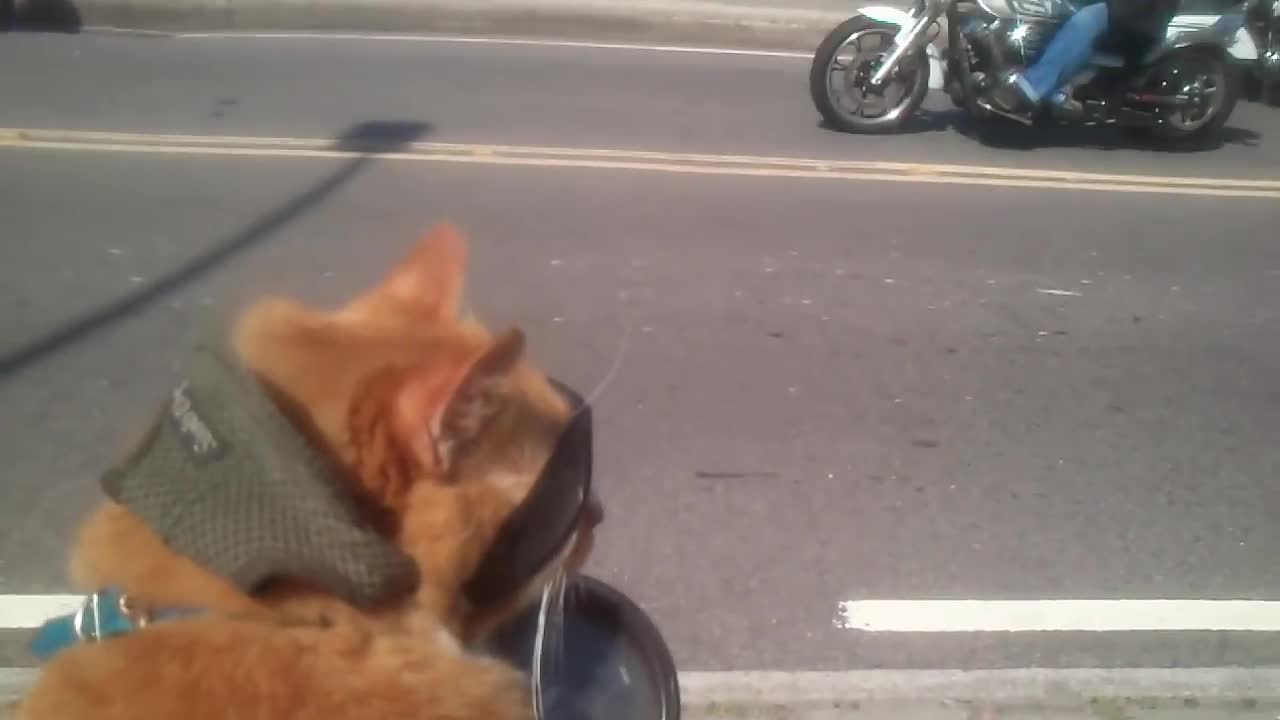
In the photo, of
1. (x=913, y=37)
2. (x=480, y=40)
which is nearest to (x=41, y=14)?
(x=480, y=40)

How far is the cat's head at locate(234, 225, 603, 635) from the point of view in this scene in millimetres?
1280

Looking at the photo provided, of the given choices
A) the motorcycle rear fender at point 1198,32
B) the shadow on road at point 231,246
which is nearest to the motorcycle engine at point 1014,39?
the motorcycle rear fender at point 1198,32

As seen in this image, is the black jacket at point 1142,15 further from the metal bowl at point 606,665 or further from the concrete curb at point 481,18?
the metal bowl at point 606,665

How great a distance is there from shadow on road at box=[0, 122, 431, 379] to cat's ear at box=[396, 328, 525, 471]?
3.91 metres

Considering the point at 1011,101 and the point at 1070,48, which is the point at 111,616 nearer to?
the point at 1011,101

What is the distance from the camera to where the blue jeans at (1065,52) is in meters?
8.72

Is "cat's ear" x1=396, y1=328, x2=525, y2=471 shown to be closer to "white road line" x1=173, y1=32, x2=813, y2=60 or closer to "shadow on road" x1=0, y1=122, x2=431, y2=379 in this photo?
"shadow on road" x1=0, y1=122, x2=431, y2=379

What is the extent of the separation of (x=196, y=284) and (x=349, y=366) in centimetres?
440

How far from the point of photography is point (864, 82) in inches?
360

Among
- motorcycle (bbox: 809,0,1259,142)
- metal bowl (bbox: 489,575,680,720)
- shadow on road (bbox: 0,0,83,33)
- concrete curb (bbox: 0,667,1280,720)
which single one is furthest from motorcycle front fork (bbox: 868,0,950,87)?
shadow on road (bbox: 0,0,83,33)

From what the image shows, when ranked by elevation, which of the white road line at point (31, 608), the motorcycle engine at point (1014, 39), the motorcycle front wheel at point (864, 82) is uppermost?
the motorcycle engine at point (1014, 39)

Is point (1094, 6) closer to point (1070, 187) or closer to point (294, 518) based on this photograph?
point (1070, 187)

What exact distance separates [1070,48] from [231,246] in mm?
6413

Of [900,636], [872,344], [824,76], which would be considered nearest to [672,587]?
[900,636]
